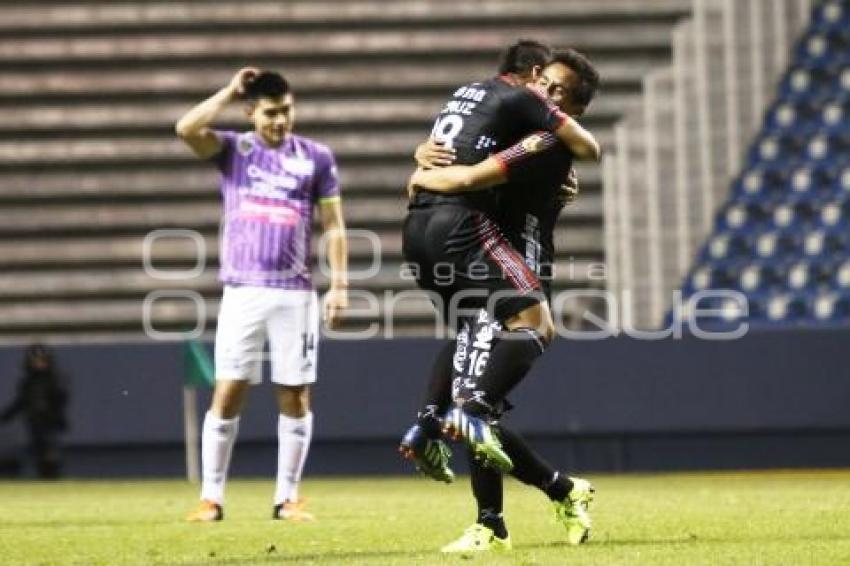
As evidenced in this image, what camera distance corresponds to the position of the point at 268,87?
28.9 feet

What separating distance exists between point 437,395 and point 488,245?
550mm

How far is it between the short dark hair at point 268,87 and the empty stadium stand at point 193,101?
841cm

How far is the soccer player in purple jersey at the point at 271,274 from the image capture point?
8891mm

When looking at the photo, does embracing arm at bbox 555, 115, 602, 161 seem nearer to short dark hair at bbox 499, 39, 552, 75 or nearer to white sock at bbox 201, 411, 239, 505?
short dark hair at bbox 499, 39, 552, 75

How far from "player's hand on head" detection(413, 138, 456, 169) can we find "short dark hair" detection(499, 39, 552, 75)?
37 cm

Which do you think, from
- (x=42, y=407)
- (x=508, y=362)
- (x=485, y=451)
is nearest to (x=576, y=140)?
(x=508, y=362)

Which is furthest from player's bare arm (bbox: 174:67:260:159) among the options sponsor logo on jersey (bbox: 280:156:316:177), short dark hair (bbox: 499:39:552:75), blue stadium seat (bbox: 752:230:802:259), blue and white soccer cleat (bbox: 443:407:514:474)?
blue stadium seat (bbox: 752:230:802:259)

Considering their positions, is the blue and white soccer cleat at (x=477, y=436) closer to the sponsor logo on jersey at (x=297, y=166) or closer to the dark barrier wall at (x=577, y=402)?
the sponsor logo on jersey at (x=297, y=166)

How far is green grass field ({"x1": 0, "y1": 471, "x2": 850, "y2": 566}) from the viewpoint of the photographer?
6242 mm

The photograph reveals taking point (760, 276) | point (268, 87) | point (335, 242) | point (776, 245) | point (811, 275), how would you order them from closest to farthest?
1. point (268, 87)
2. point (335, 242)
3. point (811, 275)
4. point (760, 276)
5. point (776, 245)

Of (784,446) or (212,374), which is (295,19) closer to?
(212,374)

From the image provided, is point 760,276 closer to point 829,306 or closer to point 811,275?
point 811,275

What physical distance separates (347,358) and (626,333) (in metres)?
2.05

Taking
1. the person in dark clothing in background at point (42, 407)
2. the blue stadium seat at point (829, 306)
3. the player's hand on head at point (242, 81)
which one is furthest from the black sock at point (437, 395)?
the blue stadium seat at point (829, 306)
